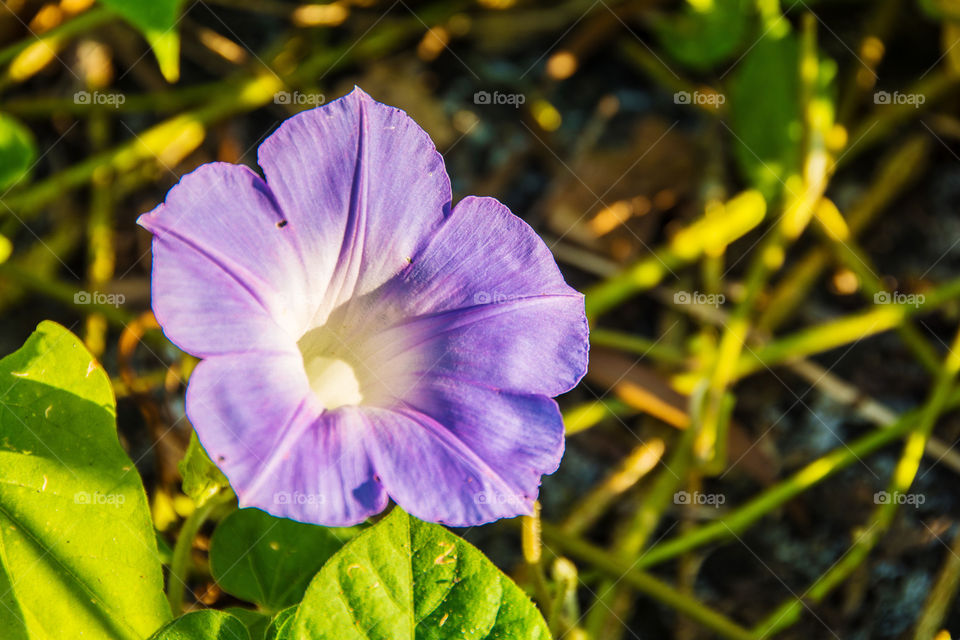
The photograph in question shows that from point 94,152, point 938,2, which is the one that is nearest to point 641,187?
point 938,2

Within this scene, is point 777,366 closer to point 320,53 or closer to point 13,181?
point 320,53
